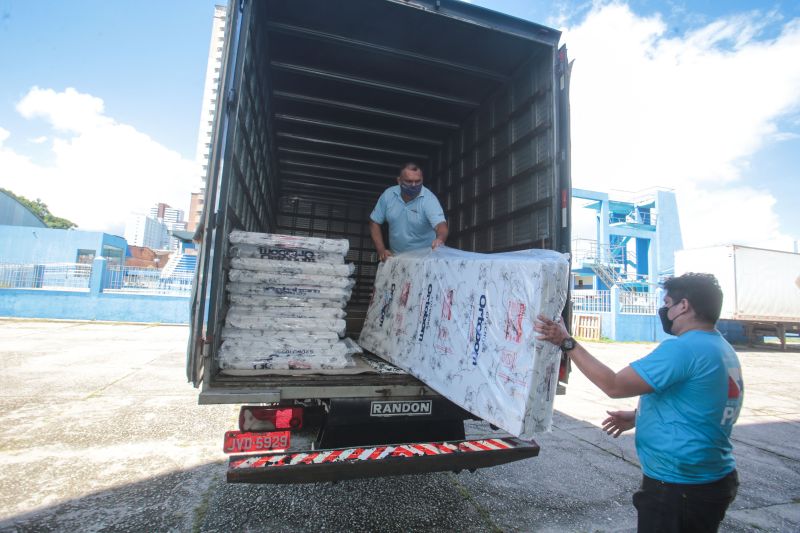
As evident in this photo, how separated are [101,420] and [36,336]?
27.0ft

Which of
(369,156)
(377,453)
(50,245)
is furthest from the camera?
(50,245)

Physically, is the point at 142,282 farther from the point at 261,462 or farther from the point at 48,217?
the point at 48,217

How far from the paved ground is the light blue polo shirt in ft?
7.31

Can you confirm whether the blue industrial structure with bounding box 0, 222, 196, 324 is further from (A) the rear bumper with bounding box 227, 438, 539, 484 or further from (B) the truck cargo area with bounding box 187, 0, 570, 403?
(A) the rear bumper with bounding box 227, 438, 539, 484

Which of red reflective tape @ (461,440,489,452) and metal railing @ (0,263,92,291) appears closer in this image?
red reflective tape @ (461,440,489,452)

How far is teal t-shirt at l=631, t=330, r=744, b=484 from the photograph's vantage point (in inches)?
65.5

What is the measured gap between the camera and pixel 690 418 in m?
1.69

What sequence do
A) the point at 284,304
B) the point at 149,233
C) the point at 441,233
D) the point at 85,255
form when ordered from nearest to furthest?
1. the point at 284,304
2. the point at 441,233
3. the point at 85,255
4. the point at 149,233

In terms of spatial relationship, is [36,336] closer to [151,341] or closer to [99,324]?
[151,341]

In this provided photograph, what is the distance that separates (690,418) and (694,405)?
6cm

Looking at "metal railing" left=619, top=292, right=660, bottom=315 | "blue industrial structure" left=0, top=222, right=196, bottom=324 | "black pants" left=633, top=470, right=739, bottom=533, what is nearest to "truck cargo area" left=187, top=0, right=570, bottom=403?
"black pants" left=633, top=470, right=739, bottom=533

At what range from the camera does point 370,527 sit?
8.48 ft

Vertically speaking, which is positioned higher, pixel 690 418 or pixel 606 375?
pixel 606 375

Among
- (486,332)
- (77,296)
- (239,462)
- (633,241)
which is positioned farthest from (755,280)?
(77,296)
